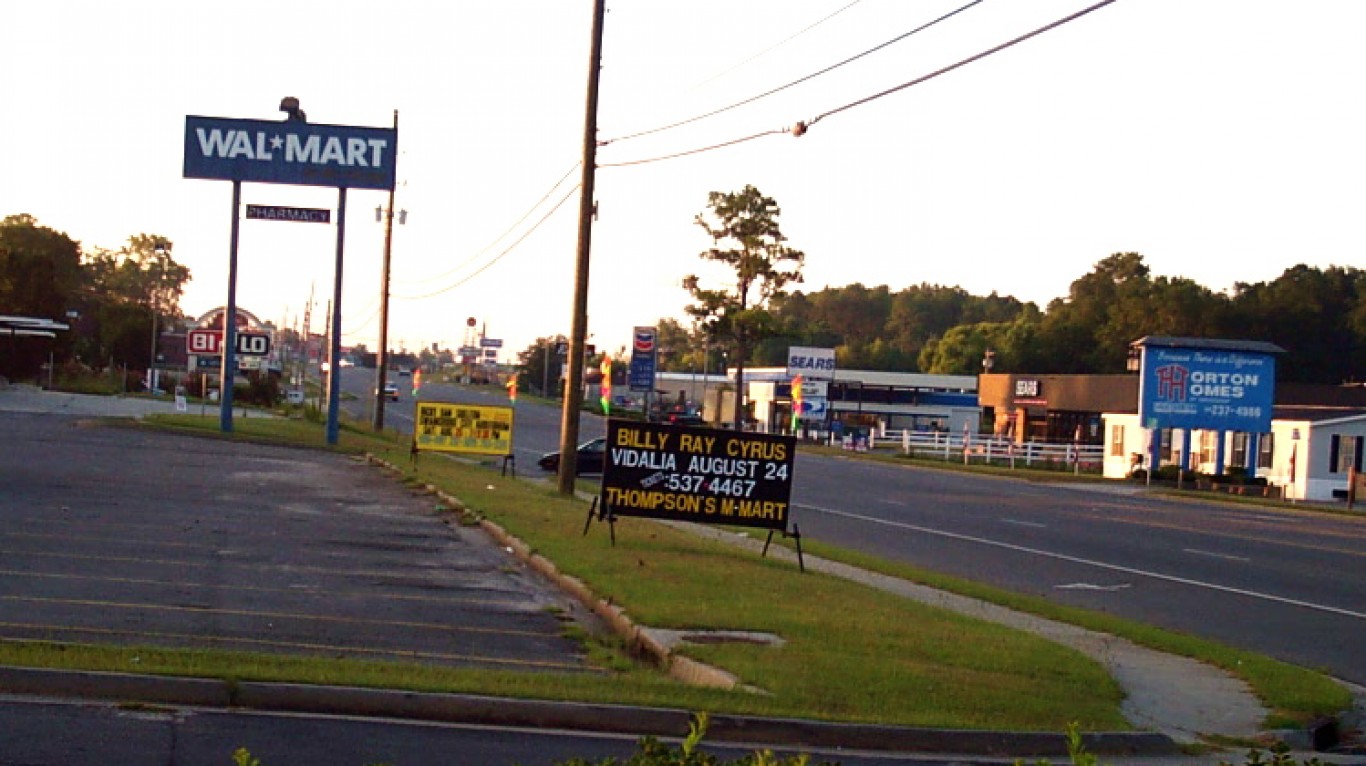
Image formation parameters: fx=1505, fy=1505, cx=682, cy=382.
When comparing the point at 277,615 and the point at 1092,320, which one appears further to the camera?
the point at 1092,320

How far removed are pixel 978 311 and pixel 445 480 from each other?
152 m

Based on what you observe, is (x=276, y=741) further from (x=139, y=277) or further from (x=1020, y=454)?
(x=139, y=277)

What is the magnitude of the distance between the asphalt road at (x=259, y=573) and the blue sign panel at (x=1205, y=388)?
37.6m

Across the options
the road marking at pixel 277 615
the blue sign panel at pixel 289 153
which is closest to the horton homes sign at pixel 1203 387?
the blue sign panel at pixel 289 153

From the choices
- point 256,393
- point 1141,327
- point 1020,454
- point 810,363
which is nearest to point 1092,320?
point 1141,327

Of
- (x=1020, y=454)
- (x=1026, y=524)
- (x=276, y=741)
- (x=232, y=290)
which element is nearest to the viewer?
(x=276, y=741)

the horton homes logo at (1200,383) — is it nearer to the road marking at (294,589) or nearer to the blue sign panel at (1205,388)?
the blue sign panel at (1205,388)

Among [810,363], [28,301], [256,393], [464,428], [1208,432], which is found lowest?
[256,393]

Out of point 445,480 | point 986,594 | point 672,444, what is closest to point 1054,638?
point 986,594

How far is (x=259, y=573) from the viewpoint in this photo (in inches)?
608

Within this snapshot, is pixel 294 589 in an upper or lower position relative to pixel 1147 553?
upper

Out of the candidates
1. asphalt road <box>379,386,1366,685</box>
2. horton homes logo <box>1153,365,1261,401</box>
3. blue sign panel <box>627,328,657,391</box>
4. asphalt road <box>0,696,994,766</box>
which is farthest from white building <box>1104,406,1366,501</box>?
asphalt road <box>0,696,994,766</box>

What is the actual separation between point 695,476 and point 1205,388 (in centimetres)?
4387

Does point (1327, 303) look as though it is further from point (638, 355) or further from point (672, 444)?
point (672, 444)
